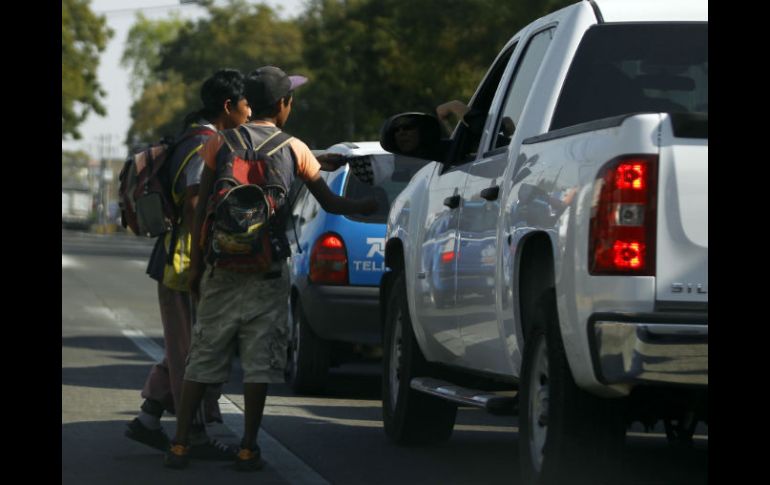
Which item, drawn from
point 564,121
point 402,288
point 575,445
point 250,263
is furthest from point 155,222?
point 575,445

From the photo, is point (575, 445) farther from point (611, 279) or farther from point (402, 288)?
point (402, 288)

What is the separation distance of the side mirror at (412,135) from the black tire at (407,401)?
995mm

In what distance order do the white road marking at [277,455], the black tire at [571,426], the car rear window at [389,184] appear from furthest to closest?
1. the car rear window at [389,184]
2. the white road marking at [277,455]
3. the black tire at [571,426]

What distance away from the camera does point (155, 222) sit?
8609mm

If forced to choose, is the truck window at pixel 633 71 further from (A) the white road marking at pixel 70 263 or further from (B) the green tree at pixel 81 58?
(B) the green tree at pixel 81 58

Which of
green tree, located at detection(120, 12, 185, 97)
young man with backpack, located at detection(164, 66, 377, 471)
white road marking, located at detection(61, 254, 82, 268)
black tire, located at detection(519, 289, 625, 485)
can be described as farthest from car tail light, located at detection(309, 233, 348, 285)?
green tree, located at detection(120, 12, 185, 97)

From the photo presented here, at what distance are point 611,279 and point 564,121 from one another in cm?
142

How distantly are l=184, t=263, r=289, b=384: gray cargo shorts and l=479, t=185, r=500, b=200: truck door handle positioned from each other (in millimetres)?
1204

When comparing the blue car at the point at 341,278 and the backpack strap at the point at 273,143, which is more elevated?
the backpack strap at the point at 273,143

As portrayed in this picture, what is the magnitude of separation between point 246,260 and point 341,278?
11.6ft

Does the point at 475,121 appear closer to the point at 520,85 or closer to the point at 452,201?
the point at 452,201

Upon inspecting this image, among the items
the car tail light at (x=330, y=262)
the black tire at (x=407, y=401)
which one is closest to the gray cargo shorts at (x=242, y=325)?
the black tire at (x=407, y=401)

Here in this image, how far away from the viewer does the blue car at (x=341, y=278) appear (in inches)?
451
